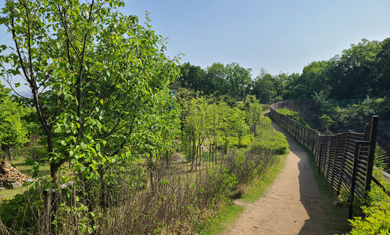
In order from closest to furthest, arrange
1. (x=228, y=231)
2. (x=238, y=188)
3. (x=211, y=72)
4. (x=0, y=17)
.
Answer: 1. (x=0, y=17)
2. (x=228, y=231)
3. (x=238, y=188)
4. (x=211, y=72)

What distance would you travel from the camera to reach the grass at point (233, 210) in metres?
5.32

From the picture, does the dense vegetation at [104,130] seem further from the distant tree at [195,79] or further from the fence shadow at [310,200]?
the distant tree at [195,79]

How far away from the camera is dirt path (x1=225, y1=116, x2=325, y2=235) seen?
17.1ft

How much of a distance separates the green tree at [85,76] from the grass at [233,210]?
8.29ft

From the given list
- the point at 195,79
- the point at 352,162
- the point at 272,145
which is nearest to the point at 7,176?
the point at 352,162

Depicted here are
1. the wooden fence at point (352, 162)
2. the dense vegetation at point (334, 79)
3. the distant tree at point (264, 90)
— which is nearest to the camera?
the wooden fence at point (352, 162)

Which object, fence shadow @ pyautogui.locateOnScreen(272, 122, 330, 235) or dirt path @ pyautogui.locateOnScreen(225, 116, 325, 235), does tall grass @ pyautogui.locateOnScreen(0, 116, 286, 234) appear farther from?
fence shadow @ pyautogui.locateOnScreen(272, 122, 330, 235)

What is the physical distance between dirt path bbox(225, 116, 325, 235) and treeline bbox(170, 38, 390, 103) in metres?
32.8

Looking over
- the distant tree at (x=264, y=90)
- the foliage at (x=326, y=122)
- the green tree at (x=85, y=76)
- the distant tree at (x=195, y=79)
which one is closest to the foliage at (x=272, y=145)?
the green tree at (x=85, y=76)

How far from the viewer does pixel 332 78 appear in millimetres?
52750

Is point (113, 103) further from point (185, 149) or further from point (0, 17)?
point (185, 149)

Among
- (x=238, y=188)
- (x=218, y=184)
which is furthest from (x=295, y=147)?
(x=218, y=184)

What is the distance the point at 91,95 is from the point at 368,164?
5609mm

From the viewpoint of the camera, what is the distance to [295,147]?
18828mm
